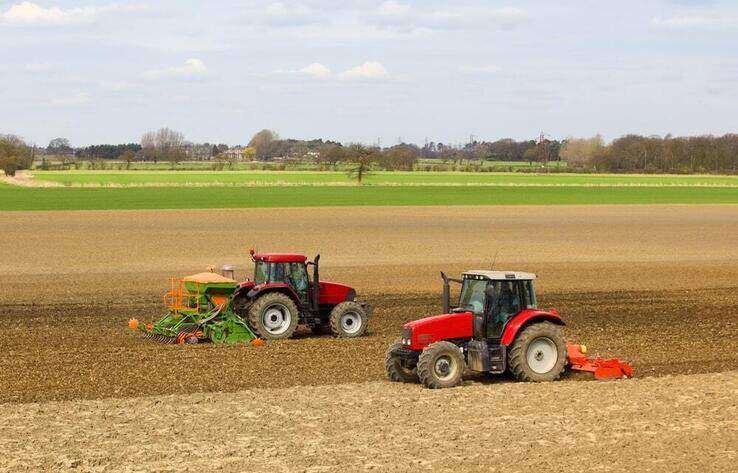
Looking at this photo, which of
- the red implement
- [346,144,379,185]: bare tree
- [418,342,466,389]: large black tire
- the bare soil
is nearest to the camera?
the bare soil

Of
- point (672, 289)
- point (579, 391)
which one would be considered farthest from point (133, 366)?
point (672, 289)

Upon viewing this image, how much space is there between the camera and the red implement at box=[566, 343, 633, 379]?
17.4 meters

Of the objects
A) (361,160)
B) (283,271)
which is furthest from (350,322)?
(361,160)

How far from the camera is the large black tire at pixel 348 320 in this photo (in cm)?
2202

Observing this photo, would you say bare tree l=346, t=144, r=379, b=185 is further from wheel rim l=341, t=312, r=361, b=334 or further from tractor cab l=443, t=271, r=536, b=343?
tractor cab l=443, t=271, r=536, b=343

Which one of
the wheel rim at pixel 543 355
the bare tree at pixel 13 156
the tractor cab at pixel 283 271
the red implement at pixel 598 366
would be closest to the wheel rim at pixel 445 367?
the wheel rim at pixel 543 355

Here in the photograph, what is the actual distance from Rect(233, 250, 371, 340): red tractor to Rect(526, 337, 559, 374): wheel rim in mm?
5834

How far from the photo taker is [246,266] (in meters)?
38.4

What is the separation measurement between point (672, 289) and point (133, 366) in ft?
60.0

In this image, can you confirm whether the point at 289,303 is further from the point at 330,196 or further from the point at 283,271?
the point at 330,196

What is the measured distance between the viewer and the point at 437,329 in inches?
656

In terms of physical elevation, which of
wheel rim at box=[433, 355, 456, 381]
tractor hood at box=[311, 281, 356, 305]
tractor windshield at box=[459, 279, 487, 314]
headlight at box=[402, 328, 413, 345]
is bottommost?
wheel rim at box=[433, 355, 456, 381]

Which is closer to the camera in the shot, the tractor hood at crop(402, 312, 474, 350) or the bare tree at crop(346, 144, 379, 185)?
the tractor hood at crop(402, 312, 474, 350)

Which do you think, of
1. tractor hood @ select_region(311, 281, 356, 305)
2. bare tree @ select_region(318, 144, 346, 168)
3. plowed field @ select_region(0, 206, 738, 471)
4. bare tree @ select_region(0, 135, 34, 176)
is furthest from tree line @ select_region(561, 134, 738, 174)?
tractor hood @ select_region(311, 281, 356, 305)
